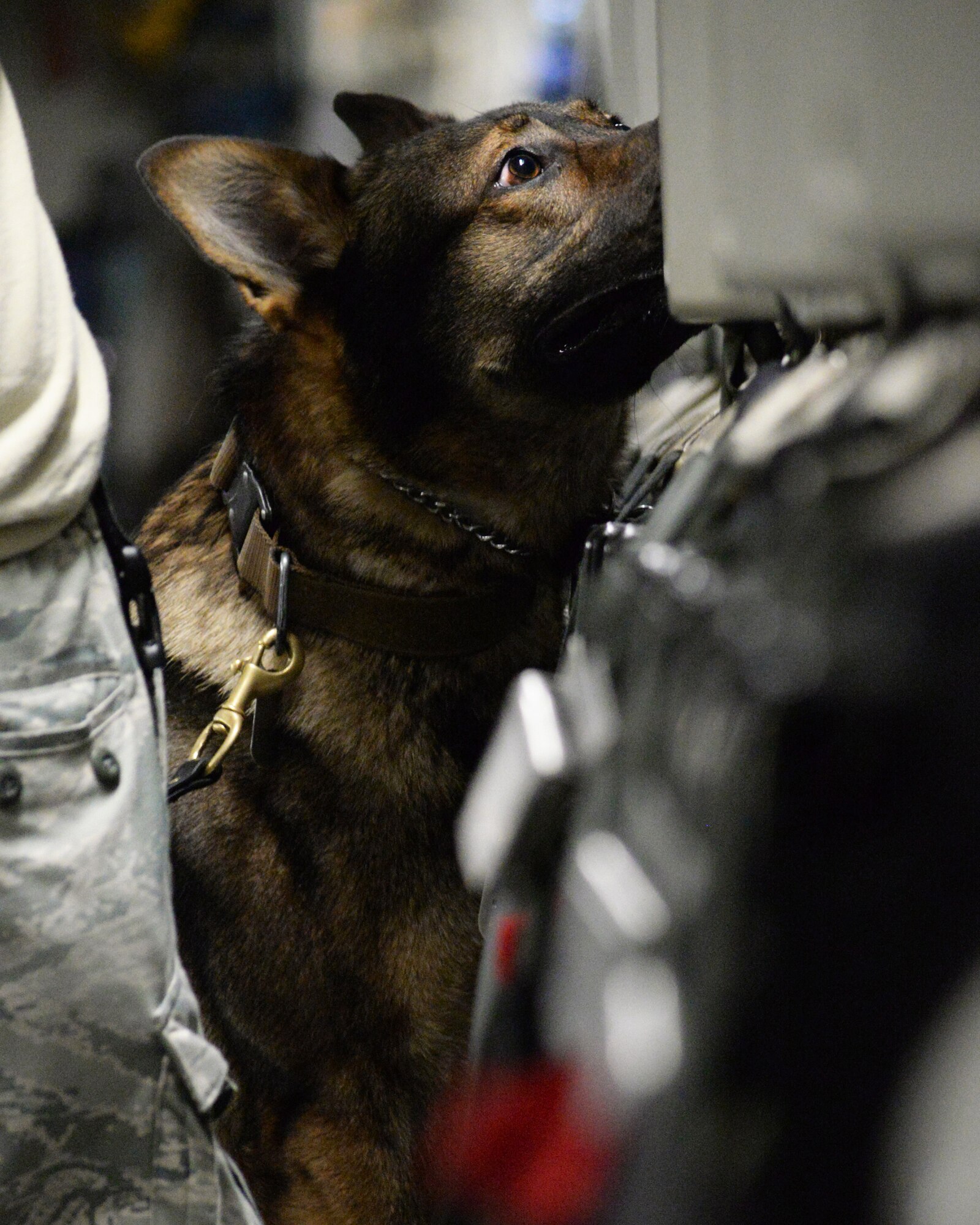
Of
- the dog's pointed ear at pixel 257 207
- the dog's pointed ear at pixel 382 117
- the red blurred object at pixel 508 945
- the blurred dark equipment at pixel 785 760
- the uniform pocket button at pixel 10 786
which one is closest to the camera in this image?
the blurred dark equipment at pixel 785 760

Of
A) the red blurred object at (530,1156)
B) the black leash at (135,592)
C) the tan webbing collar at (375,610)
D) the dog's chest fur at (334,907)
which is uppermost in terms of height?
the red blurred object at (530,1156)

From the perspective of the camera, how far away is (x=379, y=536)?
4.46 ft

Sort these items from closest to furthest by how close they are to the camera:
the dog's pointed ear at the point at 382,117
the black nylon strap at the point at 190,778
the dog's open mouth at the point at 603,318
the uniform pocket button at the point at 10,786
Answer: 1. the uniform pocket button at the point at 10,786
2. the black nylon strap at the point at 190,778
3. the dog's open mouth at the point at 603,318
4. the dog's pointed ear at the point at 382,117

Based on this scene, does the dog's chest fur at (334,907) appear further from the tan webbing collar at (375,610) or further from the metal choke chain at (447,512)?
the metal choke chain at (447,512)

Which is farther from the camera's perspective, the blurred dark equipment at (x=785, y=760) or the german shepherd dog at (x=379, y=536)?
the german shepherd dog at (x=379, y=536)

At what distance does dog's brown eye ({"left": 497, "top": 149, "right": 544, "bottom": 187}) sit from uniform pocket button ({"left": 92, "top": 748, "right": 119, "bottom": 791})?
33.7 inches

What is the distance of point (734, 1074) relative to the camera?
0.38 metres

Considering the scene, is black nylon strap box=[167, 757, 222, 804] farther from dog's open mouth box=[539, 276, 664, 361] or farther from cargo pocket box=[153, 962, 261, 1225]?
dog's open mouth box=[539, 276, 664, 361]

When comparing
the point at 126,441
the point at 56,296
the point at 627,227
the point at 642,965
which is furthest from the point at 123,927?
the point at 126,441

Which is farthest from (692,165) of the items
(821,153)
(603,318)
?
A: (603,318)

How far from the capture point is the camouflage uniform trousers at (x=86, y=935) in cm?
85

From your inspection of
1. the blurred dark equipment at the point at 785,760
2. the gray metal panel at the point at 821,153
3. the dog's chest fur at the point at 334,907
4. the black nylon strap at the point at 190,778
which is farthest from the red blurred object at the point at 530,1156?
the dog's chest fur at the point at 334,907

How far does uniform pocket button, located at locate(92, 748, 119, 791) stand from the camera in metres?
0.88

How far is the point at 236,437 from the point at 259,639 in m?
0.26
